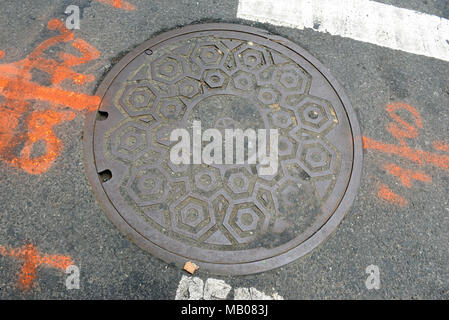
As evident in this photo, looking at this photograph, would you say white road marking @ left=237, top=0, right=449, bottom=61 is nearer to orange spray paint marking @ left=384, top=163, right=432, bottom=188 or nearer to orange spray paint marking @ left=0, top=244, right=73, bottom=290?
orange spray paint marking @ left=384, top=163, right=432, bottom=188

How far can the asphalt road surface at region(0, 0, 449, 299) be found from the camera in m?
1.94

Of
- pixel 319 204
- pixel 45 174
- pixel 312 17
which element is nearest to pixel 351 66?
pixel 312 17

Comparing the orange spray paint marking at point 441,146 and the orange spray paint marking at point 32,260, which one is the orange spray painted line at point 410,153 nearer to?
the orange spray paint marking at point 441,146

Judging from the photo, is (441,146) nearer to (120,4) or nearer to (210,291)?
(210,291)

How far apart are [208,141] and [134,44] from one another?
39.1 inches

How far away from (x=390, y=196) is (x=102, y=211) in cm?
178

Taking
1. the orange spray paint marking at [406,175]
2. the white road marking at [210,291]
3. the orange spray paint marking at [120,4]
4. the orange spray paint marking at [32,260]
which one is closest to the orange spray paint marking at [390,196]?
the orange spray paint marking at [406,175]

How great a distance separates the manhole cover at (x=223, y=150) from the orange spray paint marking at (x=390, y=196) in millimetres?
184

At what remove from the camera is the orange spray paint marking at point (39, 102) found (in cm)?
223

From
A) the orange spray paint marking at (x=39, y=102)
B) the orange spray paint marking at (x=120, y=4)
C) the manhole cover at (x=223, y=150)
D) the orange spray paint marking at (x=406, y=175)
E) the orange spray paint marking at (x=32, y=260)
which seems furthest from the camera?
the orange spray paint marking at (x=120, y=4)

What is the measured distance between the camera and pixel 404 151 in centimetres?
247

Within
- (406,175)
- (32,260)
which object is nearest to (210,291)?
(32,260)

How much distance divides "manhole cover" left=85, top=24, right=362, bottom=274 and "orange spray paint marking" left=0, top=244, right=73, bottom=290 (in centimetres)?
34
